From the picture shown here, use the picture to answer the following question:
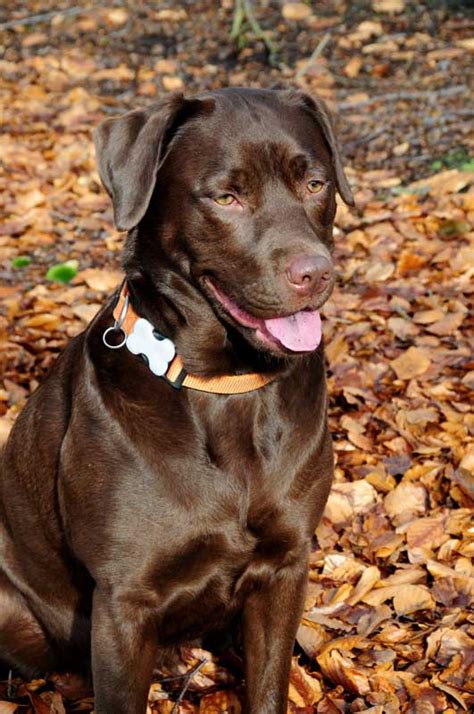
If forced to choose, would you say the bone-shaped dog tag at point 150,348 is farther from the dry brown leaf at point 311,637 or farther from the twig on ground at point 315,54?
the twig on ground at point 315,54

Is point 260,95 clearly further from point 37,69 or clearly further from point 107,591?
point 37,69

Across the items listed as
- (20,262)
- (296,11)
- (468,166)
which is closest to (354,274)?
(468,166)

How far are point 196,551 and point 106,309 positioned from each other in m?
0.83

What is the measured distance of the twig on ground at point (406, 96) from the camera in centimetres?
852

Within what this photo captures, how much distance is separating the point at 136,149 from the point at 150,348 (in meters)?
0.58

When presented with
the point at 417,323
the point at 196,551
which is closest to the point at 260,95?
the point at 196,551

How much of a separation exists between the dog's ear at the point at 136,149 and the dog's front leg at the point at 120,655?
111cm

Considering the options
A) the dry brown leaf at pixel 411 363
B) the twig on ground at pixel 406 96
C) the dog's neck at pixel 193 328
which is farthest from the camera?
the twig on ground at pixel 406 96

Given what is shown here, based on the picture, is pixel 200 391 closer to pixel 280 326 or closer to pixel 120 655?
pixel 280 326

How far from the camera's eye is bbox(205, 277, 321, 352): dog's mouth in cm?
307

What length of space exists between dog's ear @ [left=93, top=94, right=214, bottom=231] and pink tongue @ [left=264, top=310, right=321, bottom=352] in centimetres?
50

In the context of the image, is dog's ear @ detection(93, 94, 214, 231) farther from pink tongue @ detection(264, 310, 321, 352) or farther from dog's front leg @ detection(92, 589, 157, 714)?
dog's front leg @ detection(92, 589, 157, 714)

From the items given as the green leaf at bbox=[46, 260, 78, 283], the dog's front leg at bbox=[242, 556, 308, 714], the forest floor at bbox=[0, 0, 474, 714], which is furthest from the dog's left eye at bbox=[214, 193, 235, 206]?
the green leaf at bbox=[46, 260, 78, 283]

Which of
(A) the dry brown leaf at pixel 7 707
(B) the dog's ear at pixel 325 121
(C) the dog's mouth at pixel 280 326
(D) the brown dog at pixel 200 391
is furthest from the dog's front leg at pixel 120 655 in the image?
(B) the dog's ear at pixel 325 121
